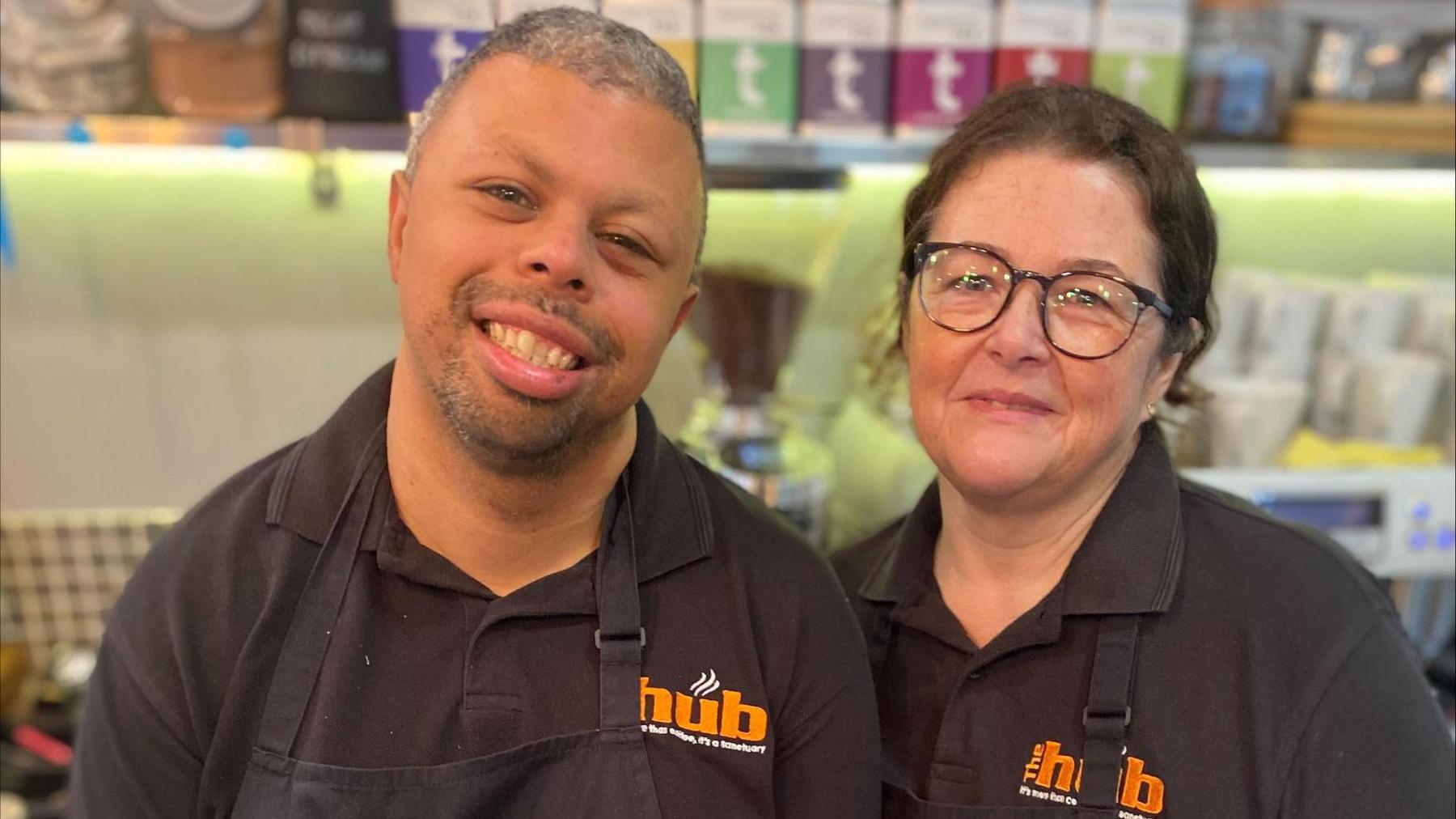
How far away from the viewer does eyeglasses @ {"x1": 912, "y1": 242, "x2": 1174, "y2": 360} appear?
1024 mm

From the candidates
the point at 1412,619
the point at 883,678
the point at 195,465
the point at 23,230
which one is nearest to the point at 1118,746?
the point at 883,678

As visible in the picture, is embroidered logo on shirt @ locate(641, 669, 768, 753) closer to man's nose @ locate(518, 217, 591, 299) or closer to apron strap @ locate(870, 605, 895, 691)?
apron strap @ locate(870, 605, 895, 691)

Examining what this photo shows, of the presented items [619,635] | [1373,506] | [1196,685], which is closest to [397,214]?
[619,635]

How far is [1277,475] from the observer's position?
1526 mm

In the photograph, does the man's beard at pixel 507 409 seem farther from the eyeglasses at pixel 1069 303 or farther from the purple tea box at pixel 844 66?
the purple tea box at pixel 844 66

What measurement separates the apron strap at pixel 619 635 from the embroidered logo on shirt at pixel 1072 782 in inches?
18.0

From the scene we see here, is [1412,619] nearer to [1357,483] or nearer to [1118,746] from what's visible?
[1357,483]

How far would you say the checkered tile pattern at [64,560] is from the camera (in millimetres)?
1780

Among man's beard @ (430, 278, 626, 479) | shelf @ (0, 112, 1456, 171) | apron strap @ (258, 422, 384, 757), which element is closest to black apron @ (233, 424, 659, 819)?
apron strap @ (258, 422, 384, 757)

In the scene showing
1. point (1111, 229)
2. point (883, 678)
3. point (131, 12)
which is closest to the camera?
point (1111, 229)

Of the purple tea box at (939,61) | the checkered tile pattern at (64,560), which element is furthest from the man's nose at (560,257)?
the checkered tile pattern at (64,560)

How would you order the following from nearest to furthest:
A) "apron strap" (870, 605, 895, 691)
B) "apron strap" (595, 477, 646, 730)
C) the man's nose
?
1. the man's nose
2. "apron strap" (595, 477, 646, 730)
3. "apron strap" (870, 605, 895, 691)

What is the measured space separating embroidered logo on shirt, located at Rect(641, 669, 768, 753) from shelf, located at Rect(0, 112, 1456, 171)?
2.67 feet

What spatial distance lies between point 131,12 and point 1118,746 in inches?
67.0
